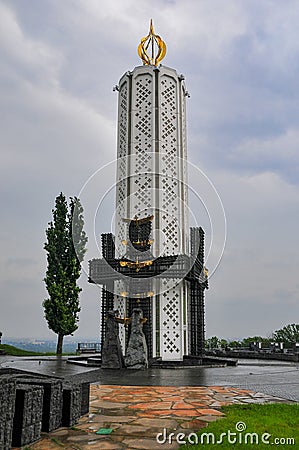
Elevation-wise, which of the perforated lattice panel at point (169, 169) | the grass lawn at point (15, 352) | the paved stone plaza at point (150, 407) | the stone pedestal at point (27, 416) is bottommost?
the grass lawn at point (15, 352)

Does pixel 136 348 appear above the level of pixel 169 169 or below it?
below

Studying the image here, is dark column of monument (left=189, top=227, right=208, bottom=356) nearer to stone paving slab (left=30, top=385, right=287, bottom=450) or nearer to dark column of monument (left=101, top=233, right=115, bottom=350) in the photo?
dark column of monument (left=101, top=233, right=115, bottom=350)

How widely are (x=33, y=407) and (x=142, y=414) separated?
1744mm

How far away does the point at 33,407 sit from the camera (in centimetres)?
414

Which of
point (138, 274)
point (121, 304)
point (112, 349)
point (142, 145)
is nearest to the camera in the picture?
point (112, 349)

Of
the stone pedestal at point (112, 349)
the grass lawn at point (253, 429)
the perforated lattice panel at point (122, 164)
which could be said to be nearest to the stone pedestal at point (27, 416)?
the grass lawn at point (253, 429)

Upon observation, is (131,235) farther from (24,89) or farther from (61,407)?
(61,407)

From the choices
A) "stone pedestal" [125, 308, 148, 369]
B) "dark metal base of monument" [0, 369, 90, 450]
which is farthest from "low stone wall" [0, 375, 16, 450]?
"stone pedestal" [125, 308, 148, 369]

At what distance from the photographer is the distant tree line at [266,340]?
2777 centimetres

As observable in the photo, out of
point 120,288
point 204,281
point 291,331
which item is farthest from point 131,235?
point 291,331

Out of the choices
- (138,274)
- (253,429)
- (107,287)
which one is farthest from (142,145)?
(253,429)

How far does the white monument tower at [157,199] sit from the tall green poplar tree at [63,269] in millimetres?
5658

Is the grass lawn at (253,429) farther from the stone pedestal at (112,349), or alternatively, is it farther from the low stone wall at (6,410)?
the stone pedestal at (112,349)

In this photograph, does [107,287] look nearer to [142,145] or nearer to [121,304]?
[121,304]
